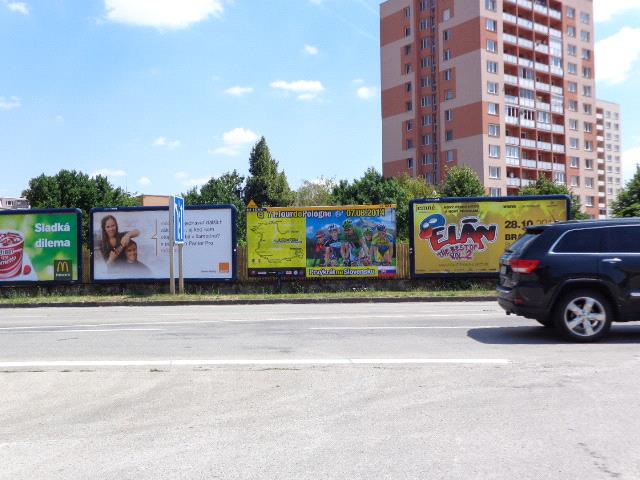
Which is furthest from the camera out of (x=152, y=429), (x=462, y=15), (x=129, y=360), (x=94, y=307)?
(x=462, y=15)

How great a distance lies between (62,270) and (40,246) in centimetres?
112

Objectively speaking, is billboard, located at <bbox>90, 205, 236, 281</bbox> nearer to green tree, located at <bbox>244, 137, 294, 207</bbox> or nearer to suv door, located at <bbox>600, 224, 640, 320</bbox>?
suv door, located at <bbox>600, 224, 640, 320</bbox>

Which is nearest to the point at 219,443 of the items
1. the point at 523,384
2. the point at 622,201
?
the point at 523,384

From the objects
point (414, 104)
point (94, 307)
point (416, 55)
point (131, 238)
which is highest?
point (416, 55)

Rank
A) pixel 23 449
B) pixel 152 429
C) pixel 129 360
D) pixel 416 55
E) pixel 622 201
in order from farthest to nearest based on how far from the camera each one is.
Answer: pixel 416 55
pixel 622 201
pixel 129 360
pixel 152 429
pixel 23 449

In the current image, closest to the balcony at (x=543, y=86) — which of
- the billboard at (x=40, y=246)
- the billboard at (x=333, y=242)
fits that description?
the billboard at (x=333, y=242)

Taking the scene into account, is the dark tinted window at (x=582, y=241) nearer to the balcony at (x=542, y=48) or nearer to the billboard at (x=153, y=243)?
the billboard at (x=153, y=243)

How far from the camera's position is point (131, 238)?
21438 millimetres

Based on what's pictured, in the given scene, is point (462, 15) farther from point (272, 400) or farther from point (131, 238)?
point (272, 400)

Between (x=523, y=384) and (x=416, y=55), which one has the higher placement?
(x=416, y=55)

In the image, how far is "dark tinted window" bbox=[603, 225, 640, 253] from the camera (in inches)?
364

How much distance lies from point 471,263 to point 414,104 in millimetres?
64400

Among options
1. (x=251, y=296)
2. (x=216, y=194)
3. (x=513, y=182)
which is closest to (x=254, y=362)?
(x=251, y=296)

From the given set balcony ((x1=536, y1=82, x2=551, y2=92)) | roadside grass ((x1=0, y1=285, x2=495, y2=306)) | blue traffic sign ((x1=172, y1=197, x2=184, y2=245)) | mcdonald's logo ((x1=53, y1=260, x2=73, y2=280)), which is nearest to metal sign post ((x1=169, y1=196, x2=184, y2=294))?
blue traffic sign ((x1=172, y1=197, x2=184, y2=245))
